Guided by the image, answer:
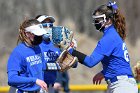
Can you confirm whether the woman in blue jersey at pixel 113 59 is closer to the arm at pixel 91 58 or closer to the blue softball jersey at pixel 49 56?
the arm at pixel 91 58

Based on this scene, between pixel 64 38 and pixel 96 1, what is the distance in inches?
381

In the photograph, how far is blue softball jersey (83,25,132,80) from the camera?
7918mm

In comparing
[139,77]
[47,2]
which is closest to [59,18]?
[47,2]

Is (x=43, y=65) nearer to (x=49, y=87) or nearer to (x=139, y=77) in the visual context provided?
(x=49, y=87)

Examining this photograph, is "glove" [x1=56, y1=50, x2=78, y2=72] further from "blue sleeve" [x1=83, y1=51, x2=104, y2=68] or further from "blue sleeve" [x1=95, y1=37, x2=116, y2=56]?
"blue sleeve" [x1=95, y1=37, x2=116, y2=56]

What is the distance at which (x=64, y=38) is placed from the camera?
26.8 ft

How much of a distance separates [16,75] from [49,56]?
85 centimetres

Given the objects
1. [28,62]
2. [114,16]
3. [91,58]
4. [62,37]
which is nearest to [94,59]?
[91,58]

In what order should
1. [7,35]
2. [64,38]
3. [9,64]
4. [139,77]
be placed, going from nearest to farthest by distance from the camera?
[9,64], [64,38], [139,77], [7,35]

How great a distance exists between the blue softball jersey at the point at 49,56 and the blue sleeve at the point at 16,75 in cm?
62

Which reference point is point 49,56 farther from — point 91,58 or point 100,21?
point 100,21

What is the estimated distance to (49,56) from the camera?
838cm

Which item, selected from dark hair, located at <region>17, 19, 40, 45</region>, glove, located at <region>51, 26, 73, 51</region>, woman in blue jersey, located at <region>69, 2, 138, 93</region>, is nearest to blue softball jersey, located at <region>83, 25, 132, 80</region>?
woman in blue jersey, located at <region>69, 2, 138, 93</region>

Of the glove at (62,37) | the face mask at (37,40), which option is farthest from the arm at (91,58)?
the face mask at (37,40)
